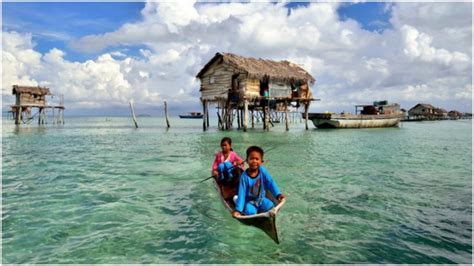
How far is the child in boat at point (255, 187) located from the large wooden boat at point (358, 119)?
34174 mm

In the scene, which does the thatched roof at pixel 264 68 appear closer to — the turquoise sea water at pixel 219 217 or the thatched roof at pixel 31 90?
the turquoise sea water at pixel 219 217

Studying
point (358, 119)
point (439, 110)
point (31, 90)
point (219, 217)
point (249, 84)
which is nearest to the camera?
point (219, 217)

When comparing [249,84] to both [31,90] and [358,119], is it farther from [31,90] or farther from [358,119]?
[31,90]

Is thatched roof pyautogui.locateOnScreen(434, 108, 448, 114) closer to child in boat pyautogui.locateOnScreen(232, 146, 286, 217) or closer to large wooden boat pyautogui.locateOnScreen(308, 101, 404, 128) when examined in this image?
large wooden boat pyautogui.locateOnScreen(308, 101, 404, 128)

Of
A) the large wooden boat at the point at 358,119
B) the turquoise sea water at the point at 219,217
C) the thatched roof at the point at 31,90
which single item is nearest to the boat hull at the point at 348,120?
the large wooden boat at the point at 358,119

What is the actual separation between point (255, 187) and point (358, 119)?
36754 millimetres

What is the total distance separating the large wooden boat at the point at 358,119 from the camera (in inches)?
1508

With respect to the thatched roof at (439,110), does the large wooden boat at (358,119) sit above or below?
below

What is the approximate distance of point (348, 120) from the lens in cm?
3866

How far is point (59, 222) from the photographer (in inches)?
263

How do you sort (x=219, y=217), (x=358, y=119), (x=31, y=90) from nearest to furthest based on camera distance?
(x=219, y=217)
(x=358, y=119)
(x=31, y=90)

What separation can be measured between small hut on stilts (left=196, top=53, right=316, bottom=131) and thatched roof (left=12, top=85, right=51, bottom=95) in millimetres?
25189

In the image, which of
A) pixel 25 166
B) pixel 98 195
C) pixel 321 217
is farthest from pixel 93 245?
pixel 25 166

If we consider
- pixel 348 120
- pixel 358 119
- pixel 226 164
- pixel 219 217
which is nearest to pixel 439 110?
pixel 358 119
